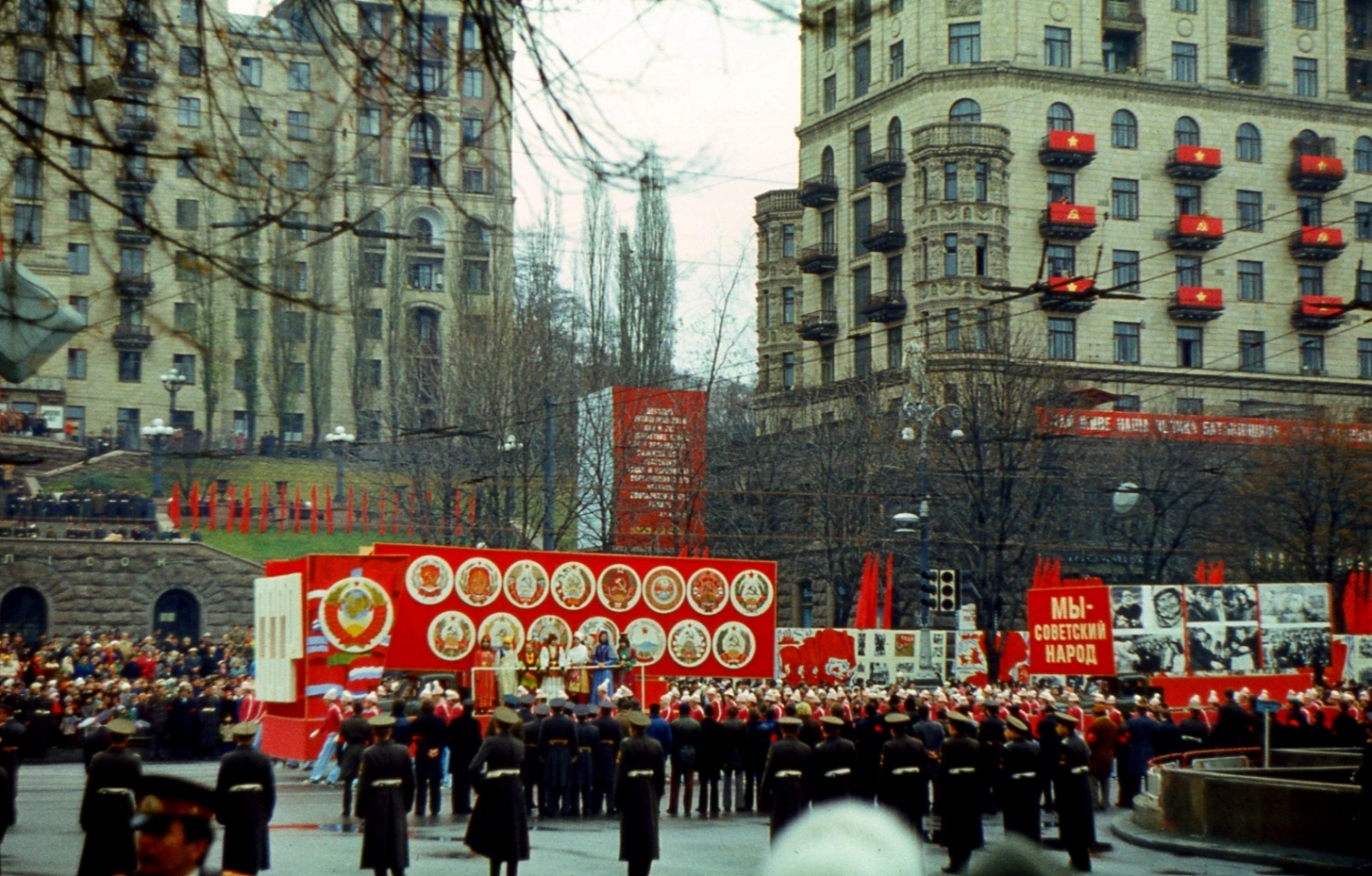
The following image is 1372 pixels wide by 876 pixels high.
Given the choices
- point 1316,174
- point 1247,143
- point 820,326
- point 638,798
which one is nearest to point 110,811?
point 638,798

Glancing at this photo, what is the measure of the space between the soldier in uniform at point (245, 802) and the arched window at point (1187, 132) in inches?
2521

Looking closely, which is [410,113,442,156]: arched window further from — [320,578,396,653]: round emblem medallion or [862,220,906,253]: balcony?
[862,220,906,253]: balcony

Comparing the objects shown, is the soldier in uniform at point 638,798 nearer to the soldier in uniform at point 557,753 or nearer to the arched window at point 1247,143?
the soldier in uniform at point 557,753

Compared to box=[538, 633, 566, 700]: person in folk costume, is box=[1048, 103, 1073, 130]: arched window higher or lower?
higher

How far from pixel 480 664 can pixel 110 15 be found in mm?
23132

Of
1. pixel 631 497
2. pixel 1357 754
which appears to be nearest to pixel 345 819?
pixel 1357 754

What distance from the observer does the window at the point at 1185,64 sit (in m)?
72.1

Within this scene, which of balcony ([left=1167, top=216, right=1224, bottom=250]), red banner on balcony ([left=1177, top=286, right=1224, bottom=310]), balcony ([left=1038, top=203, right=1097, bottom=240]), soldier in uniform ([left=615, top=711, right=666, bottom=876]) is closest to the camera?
soldier in uniform ([left=615, top=711, right=666, bottom=876])

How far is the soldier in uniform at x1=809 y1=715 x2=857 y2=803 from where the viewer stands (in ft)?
64.1

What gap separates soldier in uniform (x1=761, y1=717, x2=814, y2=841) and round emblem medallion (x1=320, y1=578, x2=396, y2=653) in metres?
10.7

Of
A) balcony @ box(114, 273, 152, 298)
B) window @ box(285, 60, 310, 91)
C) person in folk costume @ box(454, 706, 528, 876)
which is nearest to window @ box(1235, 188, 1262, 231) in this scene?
person in folk costume @ box(454, 706, 528, 876)

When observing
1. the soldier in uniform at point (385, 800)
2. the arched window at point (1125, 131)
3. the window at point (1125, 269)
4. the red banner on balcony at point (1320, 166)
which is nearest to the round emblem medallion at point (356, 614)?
the soldier in uniform at point (385, 800)

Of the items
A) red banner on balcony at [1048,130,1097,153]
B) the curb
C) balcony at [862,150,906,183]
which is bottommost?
the curb

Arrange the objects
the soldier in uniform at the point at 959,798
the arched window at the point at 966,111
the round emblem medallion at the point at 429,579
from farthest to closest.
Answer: the arched window at the point at 966,111, the round emblem medallion at the point at 429,579, the soldier in uniform at the point at 959,798
